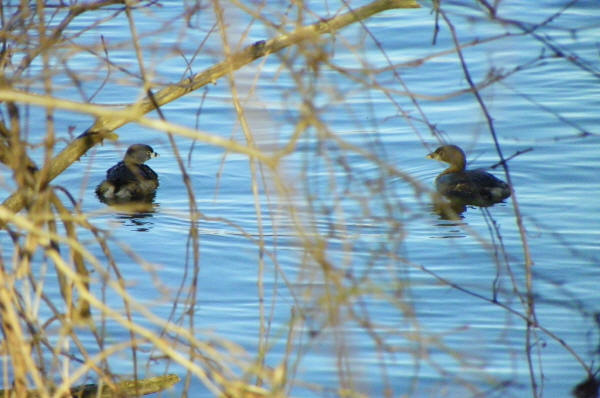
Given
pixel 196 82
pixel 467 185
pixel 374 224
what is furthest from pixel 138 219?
pixel 196 82

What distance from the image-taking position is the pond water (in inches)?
122

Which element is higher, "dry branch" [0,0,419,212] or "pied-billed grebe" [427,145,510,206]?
"dry branch" [0,0,419,212]

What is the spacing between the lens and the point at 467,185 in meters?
9.95

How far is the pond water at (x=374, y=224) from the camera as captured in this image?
309cm

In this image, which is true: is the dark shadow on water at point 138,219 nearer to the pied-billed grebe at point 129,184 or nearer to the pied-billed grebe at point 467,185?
the pied-billed grebe at point 129,184

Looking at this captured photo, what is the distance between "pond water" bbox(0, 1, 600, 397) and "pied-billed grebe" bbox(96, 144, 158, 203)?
21 centimetres

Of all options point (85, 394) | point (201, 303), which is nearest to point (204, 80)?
point (85, 394)

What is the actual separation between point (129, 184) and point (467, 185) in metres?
3.09

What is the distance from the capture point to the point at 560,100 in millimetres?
12297

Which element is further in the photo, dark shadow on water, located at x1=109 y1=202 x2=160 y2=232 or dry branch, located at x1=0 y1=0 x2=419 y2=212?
dark shadow on water, located at x1=109 y1=202 x2=160 y2=232

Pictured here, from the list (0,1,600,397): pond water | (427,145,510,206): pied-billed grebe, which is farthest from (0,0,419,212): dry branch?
(427,145,510,206): pied-billed grebe

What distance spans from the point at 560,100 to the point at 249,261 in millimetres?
5731

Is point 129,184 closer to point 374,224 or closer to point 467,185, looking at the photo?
point 467,185

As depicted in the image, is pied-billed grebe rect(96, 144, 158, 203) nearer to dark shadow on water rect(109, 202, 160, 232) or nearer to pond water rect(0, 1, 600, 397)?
pond water rect(0, 1, 600, 397)
